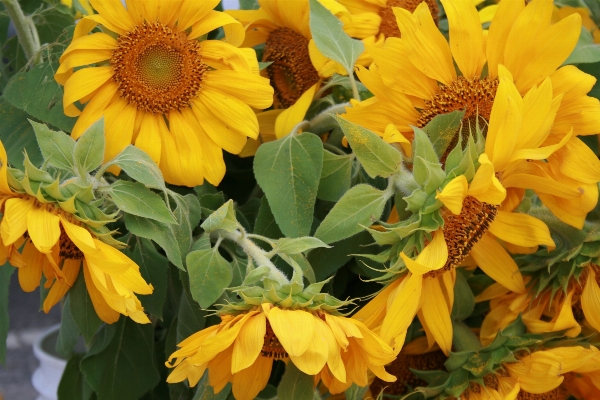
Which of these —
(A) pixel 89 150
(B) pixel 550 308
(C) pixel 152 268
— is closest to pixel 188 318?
(C) pixel 152 268

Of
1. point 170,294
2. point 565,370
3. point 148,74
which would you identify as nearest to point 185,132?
point 148,74

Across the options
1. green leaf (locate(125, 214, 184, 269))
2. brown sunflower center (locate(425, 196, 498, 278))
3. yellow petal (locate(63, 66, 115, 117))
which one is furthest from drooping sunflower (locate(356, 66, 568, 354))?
yellow petal (locate(63, 66, 115, 117))

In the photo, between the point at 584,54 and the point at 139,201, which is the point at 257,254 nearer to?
the point at 139,201

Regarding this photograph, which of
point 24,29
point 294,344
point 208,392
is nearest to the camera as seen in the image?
point 294,344

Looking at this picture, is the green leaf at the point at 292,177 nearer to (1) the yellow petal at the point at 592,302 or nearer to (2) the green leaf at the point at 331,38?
(2) the green leaf at the point at 331,38

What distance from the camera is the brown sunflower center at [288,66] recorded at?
1.88ft

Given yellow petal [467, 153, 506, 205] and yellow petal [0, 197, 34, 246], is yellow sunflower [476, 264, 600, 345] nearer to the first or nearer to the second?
yellow petal [467, 153, 506, 205]

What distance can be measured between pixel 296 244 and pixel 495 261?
6.2 inches

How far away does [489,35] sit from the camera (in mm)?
457

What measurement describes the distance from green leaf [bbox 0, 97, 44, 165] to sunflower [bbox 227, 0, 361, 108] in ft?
0.55

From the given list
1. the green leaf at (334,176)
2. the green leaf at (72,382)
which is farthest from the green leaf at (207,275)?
the green leaf at (72,382)

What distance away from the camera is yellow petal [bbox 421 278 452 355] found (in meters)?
0.45

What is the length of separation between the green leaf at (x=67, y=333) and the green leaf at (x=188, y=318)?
9cm

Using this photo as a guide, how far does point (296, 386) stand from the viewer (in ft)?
1.30
